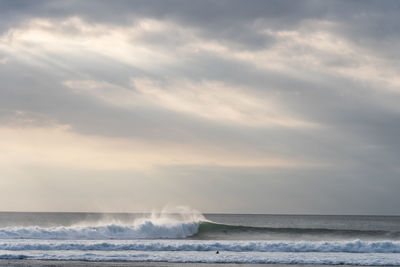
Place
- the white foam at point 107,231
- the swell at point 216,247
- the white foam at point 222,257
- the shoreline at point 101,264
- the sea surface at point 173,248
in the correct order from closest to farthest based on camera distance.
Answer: the shoreline at point 101,264 < the white foam at point 222,257 < the sea surface at point 173,248 < the swell at point 216,247 < the white foam at point 107,231

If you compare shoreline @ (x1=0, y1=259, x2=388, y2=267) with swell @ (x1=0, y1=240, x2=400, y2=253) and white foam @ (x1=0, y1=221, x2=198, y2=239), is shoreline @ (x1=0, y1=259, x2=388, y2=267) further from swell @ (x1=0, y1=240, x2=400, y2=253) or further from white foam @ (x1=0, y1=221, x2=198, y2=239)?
white foam @ (x1=0, y1=221, x2=198, y2=239)

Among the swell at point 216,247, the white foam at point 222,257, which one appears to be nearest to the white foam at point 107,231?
the swell at point 216,247

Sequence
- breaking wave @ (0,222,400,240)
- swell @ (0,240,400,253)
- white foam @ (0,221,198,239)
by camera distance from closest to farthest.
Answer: swell @ (0,240,400,253)
white foam @ (0,221,198,239)
breaking wave @ (0,222,400,240)

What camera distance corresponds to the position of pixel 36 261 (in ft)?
72.4

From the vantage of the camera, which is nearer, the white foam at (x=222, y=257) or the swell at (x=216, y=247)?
the white foam at (x=222, y=257)

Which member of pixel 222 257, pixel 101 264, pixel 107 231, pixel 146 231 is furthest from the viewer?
pixel 146 231

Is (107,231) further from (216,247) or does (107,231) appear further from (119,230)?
(216,247)

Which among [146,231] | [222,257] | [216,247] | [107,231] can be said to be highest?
[107,231]

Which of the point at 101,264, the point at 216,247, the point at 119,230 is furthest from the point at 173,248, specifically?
the point at 119,230

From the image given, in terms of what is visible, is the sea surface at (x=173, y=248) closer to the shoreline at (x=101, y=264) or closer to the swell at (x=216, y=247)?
the swell at (x=216, y=247)

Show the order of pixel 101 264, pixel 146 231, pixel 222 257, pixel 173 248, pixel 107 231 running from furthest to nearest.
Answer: pixel 146 231 → pixel 107 231 → pixel 173 248 → pixel 222 257 → pixel 101 264

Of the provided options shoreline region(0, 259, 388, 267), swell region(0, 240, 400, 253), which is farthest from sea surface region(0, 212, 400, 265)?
shoreline region(0, 259, 388, 267)

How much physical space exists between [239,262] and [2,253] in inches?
493

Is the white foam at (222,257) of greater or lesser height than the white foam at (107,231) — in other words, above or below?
below
